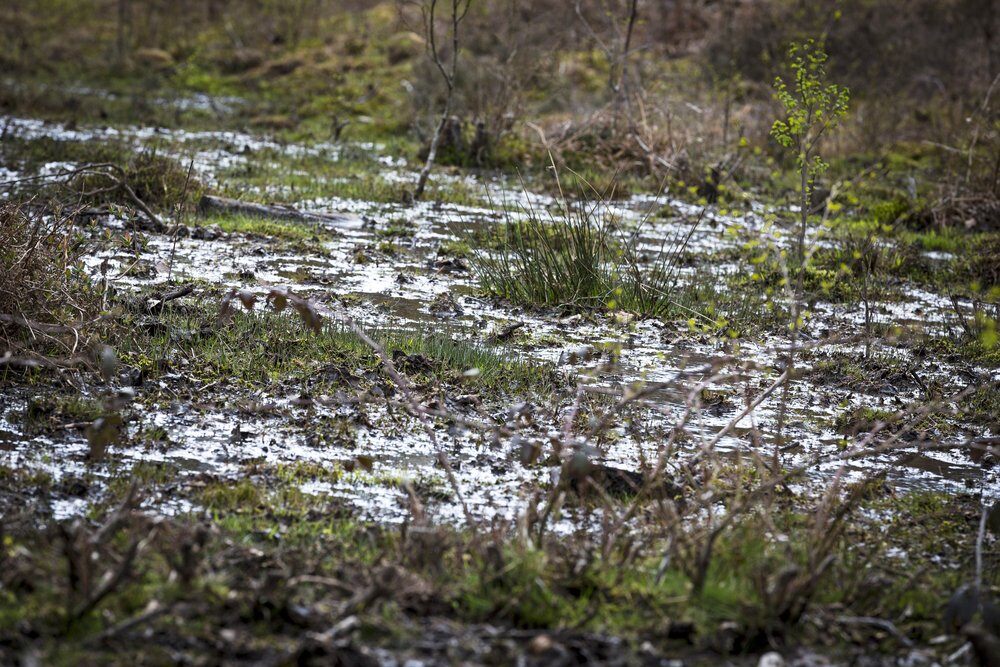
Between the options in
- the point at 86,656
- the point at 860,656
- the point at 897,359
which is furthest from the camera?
the point at 897,359

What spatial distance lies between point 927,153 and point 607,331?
42.5 ft

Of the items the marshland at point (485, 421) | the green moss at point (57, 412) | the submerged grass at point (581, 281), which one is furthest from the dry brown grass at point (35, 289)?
the submerged grass at point (581, 281)

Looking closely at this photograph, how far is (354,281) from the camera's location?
9.54m

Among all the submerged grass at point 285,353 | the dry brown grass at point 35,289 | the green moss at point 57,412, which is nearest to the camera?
the green moss at point 57,412

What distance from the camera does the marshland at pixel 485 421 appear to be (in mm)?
3748

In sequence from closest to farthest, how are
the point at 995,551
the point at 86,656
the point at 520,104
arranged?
the point at 86,656, the point at 995,551, the point at 520,104

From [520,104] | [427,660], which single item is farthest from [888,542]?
[520,104]

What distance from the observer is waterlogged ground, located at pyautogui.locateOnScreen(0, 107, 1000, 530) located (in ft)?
16.8

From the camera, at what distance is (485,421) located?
20.2 ft

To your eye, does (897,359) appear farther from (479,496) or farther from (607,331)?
(479,496)

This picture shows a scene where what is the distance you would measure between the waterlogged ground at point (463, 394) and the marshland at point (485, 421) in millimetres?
33

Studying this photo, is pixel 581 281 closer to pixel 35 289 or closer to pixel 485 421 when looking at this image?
pixel 485 421

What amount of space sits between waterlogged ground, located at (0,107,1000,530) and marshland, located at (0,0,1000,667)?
3 cm

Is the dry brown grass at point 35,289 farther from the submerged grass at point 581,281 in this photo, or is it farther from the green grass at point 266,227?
the green grass at point 266,227
